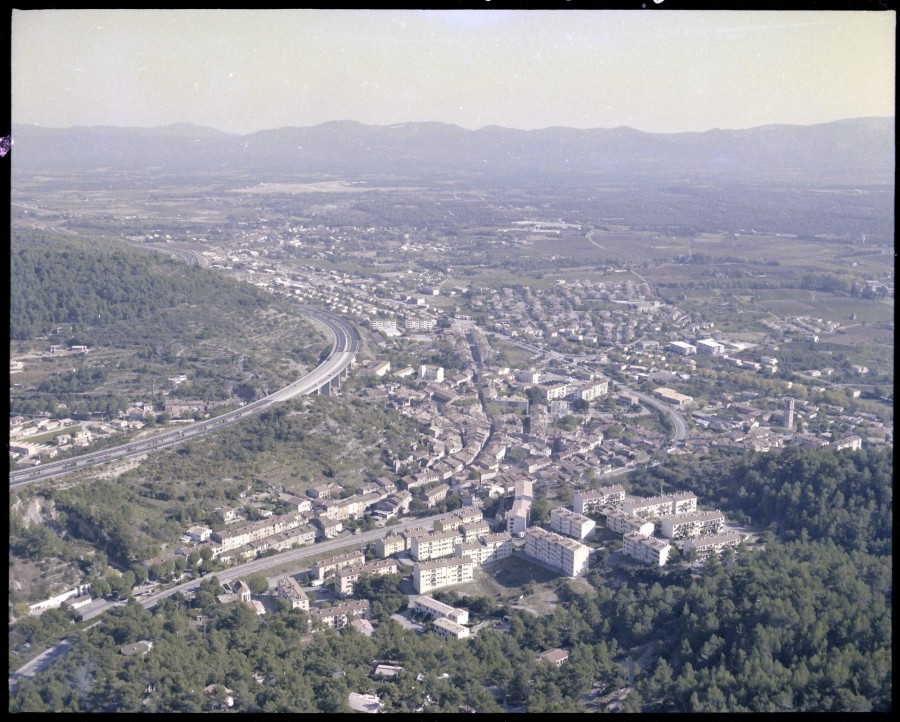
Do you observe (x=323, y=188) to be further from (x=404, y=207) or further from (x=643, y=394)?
(x=643, y=394)

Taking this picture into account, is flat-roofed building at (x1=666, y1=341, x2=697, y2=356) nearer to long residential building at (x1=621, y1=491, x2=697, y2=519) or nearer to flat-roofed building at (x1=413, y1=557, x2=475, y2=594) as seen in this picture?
long residential building at (x1=621, y1=491, x2=697, y2=519)

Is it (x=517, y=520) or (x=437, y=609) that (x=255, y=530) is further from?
(x=517, y=520)

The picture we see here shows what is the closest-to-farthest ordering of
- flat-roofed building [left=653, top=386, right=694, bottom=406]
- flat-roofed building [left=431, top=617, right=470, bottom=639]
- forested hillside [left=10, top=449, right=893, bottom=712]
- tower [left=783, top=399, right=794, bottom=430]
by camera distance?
1. forested hillside [left=10, top=449, right=893, bottom=712]
2. flat-roofed building [left=431, top=617, right=470, bottom=639]
3. tower [left=783, top=399, right=794, bottom=430]
4. flat-roofed building [left=653, top=386, right=694, bottom=406]

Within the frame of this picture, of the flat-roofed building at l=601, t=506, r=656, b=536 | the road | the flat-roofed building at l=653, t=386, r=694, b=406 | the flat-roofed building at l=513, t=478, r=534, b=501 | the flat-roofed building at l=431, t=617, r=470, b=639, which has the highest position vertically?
the flat-roofed building at l=653, t=386, r=694, b=406

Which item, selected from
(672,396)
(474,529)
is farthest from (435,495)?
(672,396)

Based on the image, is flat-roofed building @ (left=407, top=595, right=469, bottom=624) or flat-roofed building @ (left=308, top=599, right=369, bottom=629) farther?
flat-roofed building @ (left=407, top=595, right=469, bottom=624)

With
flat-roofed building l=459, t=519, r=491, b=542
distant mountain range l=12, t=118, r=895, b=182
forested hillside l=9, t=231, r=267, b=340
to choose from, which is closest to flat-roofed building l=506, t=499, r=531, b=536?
flat-roofed building l=459, t=519, r=491, b=542

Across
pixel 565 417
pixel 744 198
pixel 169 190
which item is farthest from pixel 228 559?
pixel 744 198
